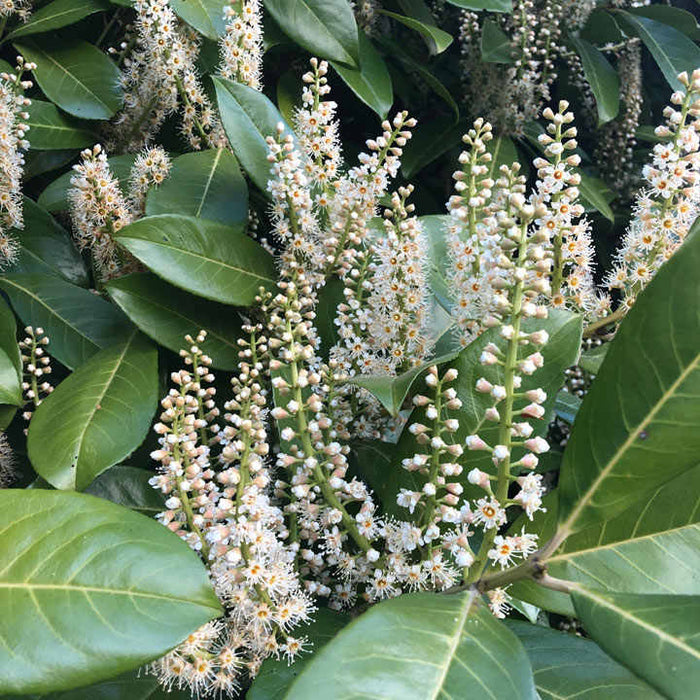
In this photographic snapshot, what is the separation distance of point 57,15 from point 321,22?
576 millimetres

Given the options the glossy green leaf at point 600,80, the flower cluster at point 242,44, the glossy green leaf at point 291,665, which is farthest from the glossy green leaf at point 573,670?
the glossy green leaf at point 600,80

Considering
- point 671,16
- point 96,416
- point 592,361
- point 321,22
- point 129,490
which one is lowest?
point 129,490

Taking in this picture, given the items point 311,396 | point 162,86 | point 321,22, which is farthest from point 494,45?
point 311,396

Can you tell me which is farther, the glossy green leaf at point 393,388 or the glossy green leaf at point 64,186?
the glossy green leaf at point 64,186

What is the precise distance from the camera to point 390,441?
1196 millimetres

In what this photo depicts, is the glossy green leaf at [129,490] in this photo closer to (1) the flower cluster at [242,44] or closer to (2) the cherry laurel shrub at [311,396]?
(2) the cherry laurel shrub at [311,396]

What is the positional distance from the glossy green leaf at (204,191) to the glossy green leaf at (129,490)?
49cm

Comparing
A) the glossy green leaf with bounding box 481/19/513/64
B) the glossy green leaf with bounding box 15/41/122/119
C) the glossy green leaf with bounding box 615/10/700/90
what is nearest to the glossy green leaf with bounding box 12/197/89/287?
the glossy green leaf with bounding box 15/41/122/119

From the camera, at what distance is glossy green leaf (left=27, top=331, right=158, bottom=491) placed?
3.39 ft

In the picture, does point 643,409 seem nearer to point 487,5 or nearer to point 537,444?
point 537,444

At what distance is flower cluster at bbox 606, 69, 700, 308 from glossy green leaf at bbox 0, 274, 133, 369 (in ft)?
2.88

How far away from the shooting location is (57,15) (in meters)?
1.59

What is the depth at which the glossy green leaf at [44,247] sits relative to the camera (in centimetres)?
148

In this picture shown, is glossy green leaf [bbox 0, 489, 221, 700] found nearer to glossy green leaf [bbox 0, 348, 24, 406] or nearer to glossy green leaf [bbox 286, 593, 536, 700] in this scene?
glossy green leaf [bbox 286, 593, 536, 700]
